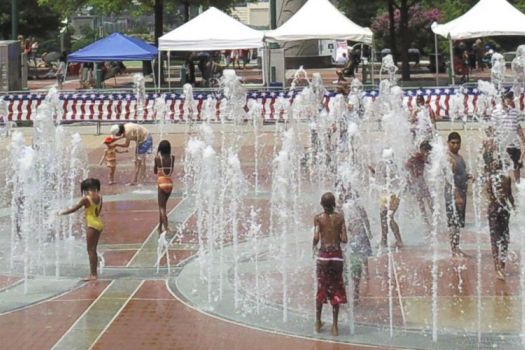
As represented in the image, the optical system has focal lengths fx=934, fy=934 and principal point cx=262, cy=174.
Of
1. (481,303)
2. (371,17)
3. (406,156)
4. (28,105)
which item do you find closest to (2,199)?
(406,156)

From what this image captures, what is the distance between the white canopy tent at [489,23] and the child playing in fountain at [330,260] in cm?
1907

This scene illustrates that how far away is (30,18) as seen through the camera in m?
48.0

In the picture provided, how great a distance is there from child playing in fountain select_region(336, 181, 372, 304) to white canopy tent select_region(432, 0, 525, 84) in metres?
17.9

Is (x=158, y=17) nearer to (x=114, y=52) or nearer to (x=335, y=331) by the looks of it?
(x=114, y=52)

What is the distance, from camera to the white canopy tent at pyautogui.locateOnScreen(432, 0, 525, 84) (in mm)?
25562

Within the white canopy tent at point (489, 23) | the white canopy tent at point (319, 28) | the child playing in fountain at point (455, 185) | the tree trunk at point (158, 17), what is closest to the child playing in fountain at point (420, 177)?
the child playing in fountain at point (455, 185)

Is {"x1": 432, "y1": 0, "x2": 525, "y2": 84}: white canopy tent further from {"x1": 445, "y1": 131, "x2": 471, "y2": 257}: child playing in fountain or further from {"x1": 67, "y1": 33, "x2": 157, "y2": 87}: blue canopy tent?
{"x1": 445, "y1": 131, "x2": 471, "y2": 257}: child playing in fountain

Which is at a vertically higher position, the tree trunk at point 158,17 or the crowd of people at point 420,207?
the tree trunk at point 158,17

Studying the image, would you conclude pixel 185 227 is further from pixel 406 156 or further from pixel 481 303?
pixel 481 303

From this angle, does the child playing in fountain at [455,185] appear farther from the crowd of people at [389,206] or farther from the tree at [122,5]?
the tree at [122,5]

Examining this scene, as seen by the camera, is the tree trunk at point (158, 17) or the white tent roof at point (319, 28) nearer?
the white tent roof at point (319, 28)

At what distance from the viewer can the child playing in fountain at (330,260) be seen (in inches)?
301

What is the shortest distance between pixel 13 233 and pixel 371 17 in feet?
151

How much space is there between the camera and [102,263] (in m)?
10.7
